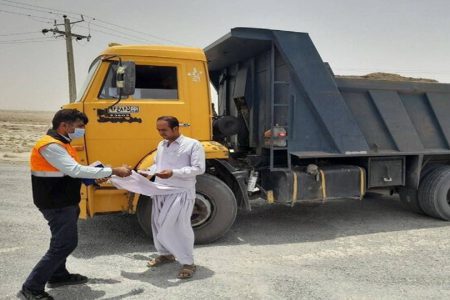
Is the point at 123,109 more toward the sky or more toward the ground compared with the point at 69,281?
more toward the sky

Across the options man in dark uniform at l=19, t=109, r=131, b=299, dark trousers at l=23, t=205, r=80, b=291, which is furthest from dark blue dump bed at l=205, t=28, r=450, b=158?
dark trousers at l=23, t=205, r=80, b=291

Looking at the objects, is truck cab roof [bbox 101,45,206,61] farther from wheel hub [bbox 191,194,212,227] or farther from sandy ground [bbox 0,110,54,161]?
sandy ground [bbox 0,110,54,161]

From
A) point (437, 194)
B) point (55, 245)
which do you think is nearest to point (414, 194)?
point (437, 194)

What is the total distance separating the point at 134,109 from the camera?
4.68 m

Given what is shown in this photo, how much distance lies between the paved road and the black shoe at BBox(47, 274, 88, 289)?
0.09 metres

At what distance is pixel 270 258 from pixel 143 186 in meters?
1.74

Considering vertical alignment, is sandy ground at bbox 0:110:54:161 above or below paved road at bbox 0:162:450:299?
above

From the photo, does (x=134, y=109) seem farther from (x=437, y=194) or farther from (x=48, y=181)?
(x=437, y=194)

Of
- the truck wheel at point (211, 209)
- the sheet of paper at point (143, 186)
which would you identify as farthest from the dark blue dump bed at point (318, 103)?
the sheet of paper at point (143, 186)

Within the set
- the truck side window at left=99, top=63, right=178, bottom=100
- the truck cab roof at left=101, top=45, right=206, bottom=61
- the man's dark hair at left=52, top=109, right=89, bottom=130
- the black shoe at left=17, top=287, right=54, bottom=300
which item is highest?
the truck cab roof at left=101, top=45, right=206, bottom=61

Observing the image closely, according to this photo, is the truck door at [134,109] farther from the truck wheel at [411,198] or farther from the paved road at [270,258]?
the truck wheel at [411,198]

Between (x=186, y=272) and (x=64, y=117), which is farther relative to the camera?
(x=186, y=272)

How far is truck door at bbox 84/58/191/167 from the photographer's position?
4.59m

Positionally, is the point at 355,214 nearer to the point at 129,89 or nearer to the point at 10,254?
the point at 129,89
